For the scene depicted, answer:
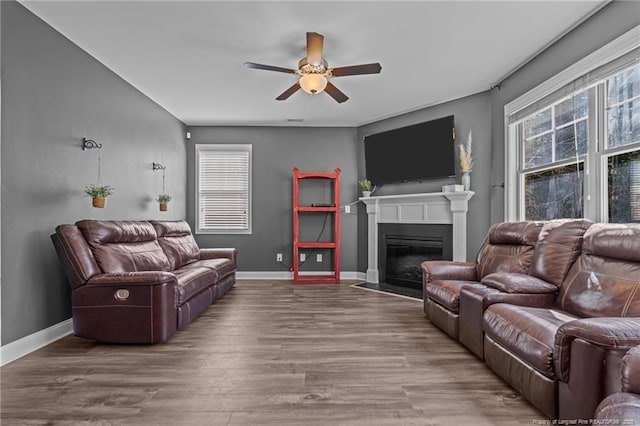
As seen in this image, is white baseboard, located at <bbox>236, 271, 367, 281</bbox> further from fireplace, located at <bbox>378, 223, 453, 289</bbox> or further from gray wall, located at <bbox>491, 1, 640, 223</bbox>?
gray wall, located at <bbox>491, 1, 640, 223</bbox>

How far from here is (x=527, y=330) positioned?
5.94 ft

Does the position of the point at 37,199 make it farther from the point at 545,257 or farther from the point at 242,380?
the point at 545,257

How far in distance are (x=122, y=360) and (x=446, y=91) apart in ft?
14.9

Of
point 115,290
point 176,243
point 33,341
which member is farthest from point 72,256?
point 176,243

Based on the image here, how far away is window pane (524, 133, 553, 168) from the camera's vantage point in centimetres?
329

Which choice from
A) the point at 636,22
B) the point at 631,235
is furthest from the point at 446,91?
the point at 631,235

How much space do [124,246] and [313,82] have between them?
2444 mm

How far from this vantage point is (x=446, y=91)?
4.28 meters

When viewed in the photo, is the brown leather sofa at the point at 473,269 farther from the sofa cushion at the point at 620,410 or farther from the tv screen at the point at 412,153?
the tv screen at the point at 412,153

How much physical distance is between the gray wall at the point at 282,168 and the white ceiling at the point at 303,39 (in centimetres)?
140

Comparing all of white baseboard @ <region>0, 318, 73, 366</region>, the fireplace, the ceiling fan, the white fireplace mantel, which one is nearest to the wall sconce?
white baseboard @ <region>0, 318, 73, 366</region>

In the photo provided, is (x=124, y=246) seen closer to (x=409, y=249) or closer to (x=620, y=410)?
(x=620, y=410)

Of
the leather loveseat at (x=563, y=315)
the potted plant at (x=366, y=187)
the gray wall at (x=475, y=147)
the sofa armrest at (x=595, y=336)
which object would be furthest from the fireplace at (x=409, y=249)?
the sofa armrest at (x=595, y=336)

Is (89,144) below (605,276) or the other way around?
the other way around
